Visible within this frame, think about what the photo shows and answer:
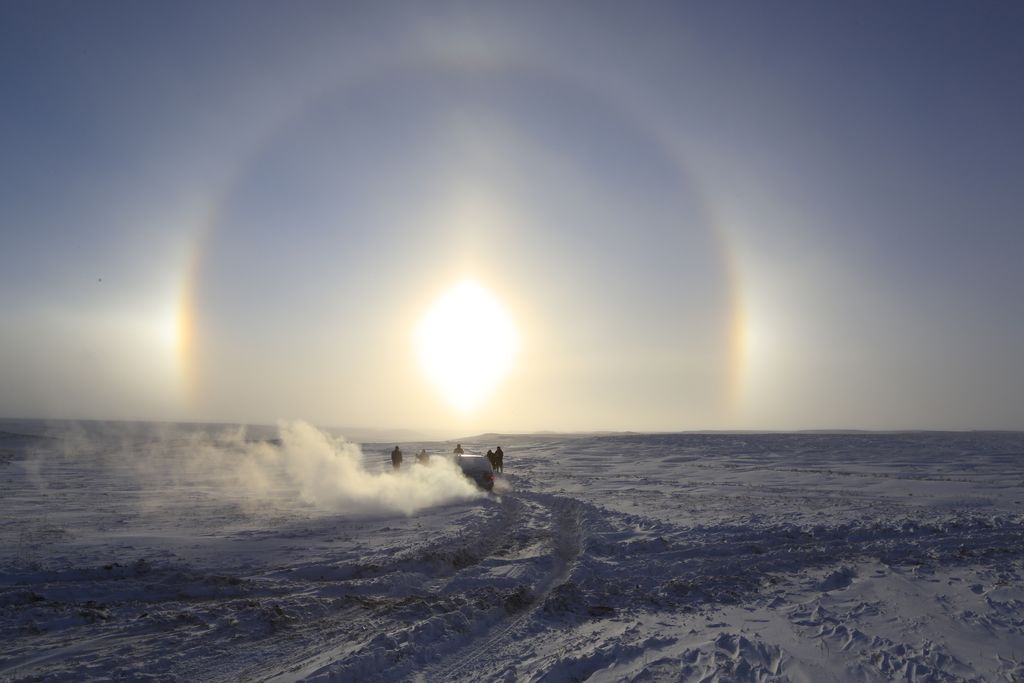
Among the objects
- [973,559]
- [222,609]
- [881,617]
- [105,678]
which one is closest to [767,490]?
[973,559]

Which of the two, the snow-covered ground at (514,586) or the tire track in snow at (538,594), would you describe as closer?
the tire track in snow at (538,594)

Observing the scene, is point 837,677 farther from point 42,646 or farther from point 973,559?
point 42,646

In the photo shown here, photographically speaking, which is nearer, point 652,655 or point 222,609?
point 652,655

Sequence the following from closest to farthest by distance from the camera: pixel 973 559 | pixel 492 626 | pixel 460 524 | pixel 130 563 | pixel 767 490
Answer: pixel 492 626 → pixel 130 563 → pixel 973 559 → pixel 460 524 → pixel 767 490

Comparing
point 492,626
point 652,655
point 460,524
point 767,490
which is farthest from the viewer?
point 767,490

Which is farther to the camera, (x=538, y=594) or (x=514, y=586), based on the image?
(x=514, y=586)

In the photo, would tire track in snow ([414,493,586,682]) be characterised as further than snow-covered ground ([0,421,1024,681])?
No

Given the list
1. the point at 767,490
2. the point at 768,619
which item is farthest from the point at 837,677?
the point at 767,490

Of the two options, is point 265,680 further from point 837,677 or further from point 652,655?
point 837,677
